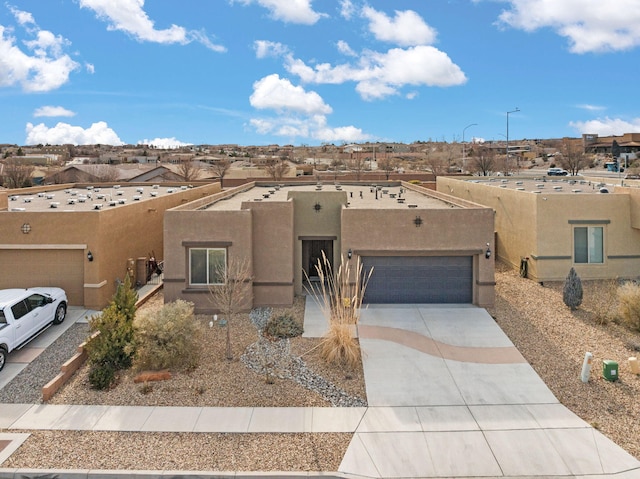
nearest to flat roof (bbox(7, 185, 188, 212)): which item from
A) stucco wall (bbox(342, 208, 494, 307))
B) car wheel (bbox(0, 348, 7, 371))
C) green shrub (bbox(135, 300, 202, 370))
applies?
car wheel (bbox(0, 348, 7, 371))

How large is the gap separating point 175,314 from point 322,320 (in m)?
4.70

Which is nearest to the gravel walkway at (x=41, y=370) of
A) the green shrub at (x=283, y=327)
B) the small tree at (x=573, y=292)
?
the green shrub at (x=283, y=327)

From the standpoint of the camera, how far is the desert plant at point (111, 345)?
34.6 ft

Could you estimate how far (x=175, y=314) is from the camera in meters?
11.6

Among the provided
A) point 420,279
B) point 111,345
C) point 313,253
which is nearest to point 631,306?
point 420,279

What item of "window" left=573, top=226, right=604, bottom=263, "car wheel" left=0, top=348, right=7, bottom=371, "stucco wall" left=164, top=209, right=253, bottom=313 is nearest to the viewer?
"car wheel" left=0, top=348, right=7, bottom=371

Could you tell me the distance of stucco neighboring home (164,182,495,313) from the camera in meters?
15.0

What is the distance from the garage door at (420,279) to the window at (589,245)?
5635mm

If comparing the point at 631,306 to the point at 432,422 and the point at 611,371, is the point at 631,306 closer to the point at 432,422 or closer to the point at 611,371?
the point at 611,371

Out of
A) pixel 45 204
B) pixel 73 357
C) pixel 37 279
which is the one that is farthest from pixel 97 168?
pixel 73 357

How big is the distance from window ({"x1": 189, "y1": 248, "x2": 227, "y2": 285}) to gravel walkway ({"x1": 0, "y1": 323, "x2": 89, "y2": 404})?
3564 mm

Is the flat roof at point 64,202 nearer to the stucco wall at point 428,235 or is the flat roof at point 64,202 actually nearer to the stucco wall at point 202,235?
the stucco wall at point 202,235

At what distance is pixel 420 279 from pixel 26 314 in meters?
11.9

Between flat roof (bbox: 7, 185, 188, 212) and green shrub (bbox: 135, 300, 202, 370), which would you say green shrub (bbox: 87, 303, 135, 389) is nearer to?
green shrub (bbox: 135, 300, 202, 370)
